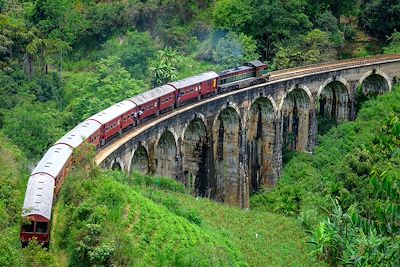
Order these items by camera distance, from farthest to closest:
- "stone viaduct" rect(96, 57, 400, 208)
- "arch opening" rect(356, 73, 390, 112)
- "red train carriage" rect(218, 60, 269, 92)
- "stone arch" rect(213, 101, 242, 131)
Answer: "arch opening" rect(356, 73, 390, 112), "red train carriage" rect(218, 60, 269, 92), "stone arch" rect(213, 101, 242, 131), "stone viaduct" rect(96, 57, 400, 208)

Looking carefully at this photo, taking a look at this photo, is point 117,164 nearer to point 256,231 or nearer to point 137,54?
point 256,231

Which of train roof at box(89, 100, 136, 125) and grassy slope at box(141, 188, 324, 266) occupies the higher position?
train roof at box(89, 100, 136, 125)

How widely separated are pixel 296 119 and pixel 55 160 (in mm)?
29422

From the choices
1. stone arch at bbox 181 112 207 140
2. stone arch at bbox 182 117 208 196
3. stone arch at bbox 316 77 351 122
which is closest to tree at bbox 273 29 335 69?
stone arch at bbox 316 77 351 122

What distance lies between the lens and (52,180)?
27.5m

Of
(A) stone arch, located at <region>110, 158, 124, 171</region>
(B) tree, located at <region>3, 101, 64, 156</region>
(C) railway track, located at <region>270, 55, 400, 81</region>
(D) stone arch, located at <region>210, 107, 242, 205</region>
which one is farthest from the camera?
(C) railway track, located at <region>270, 55, 400, 81</region>

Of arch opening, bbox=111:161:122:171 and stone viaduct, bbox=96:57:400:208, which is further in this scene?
stone viaduct, bbox=96:57:400:208

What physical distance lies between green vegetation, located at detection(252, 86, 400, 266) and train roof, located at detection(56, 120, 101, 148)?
11060 mm

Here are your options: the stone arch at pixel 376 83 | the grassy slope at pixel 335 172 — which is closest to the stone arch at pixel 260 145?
the grassy slope at pixel 335 172

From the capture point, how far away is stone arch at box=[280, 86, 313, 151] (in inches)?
2133

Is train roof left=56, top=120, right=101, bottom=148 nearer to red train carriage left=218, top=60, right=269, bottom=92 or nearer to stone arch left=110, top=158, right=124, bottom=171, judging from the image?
stone arch left=110, top=158, right=124, bottom=171

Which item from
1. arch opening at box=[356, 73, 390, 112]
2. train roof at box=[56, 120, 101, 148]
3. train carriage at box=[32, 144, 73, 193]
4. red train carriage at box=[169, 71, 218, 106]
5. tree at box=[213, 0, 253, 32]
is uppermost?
tree at box=[213, 0, 253, 32]

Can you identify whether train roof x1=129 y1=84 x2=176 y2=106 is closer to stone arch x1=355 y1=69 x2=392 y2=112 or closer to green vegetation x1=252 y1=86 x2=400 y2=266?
green vegetation x1=252 y1=86 x2=400 y2=266

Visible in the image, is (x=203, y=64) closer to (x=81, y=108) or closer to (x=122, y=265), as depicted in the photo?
(x=81, y=108)
